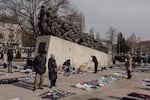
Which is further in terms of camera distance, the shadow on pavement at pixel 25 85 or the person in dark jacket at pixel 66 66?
the person in dark jacket at pixel 66 66

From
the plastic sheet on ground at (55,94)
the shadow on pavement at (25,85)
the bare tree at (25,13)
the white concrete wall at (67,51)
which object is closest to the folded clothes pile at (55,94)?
the plastic sheet on ground at (55,94)

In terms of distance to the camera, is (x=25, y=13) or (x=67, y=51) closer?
(x=67, y=51)

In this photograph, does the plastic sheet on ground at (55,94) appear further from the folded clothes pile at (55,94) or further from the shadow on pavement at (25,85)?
the shadow on pavement at (25,85)

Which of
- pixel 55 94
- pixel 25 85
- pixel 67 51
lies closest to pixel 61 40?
pixel 67 51

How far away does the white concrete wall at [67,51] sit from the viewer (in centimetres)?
2039

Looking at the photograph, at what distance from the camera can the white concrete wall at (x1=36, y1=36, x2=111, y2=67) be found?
20386mm

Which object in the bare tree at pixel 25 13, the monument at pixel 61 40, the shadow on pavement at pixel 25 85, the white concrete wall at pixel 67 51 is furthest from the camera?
the bare tree at pixel 25 13

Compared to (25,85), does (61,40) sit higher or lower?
higher

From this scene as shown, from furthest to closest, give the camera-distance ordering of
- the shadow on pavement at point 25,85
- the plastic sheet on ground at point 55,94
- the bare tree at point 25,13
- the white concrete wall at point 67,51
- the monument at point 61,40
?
the bare tree at point 25,13 → the monument at point 61,40 → the white concrete wall at point 67,51 → the shadow on pavement at point 25,85 → the plastic sheet on ground at point 55,94

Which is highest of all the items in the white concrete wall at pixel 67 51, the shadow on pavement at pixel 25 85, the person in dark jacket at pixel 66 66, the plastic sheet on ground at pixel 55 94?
the white concrete wall at pixel 67 51

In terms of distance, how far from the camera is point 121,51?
8575 centimetres

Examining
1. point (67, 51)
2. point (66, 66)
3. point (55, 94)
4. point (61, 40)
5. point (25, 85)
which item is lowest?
point (55, 94)

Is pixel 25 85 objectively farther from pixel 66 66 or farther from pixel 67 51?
pixel 67 51

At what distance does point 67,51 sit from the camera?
2200 cm
